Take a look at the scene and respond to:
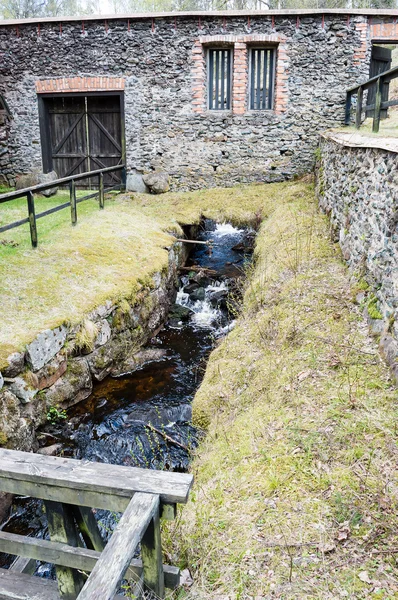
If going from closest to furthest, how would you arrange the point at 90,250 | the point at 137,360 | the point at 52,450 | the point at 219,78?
the point at 52,450 < the point at 137,360 < the point at 90,250 < the point at 219,78

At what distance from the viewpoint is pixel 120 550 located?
1762 mm

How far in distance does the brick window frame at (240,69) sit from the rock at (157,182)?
1.81 metres

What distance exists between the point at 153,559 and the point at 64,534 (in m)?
0.46

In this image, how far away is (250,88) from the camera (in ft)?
38.0

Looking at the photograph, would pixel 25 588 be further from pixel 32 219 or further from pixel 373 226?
pixel 32 219

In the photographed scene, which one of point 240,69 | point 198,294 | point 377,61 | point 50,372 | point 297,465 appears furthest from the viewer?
point 377,61

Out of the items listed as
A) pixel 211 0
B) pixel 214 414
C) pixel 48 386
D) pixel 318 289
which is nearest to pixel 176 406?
pixel 214 414

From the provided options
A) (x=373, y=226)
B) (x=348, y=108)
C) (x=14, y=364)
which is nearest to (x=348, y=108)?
(x=348, y=108)

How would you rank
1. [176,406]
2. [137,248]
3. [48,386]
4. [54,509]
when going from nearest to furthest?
[54,509] → [48,386] → [176,406] → [137,248]

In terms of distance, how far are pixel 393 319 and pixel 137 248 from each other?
5.04 metres

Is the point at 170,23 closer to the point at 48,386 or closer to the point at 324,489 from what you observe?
the point at 48,386

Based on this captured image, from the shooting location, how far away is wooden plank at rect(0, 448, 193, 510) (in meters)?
2.03

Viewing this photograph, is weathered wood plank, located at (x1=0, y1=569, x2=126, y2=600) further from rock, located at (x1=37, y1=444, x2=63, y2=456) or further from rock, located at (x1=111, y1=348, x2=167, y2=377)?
rock, located at (x1=111, y1=348, x2=167, y2=377)

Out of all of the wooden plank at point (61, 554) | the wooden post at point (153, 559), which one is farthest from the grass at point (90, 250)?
the wooden post at point (153, 559)
